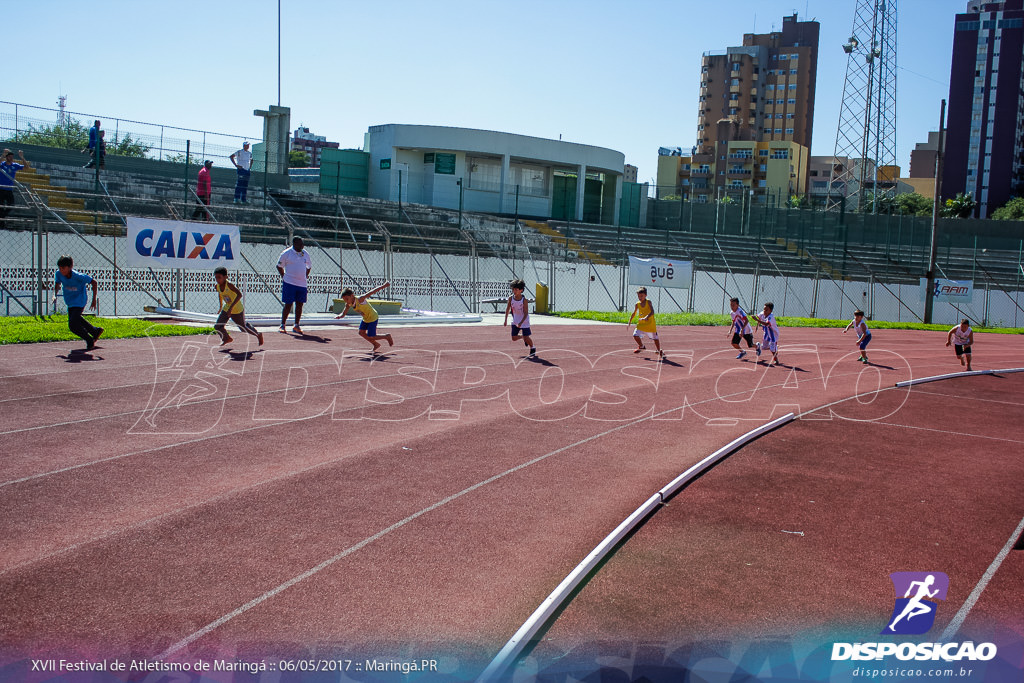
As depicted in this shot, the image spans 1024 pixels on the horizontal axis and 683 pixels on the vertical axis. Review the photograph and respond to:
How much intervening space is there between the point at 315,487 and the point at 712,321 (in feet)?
76.8

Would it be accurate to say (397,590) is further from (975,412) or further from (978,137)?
(978,137)

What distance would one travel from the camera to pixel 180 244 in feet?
61.8

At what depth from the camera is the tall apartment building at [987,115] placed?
10269 cm

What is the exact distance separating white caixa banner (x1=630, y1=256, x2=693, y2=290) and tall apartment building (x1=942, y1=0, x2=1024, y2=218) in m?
87.1

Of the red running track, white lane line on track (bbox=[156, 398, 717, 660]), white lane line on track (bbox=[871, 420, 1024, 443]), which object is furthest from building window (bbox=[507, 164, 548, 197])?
white lane line on track (bbox=[156, 398, 717, 660])

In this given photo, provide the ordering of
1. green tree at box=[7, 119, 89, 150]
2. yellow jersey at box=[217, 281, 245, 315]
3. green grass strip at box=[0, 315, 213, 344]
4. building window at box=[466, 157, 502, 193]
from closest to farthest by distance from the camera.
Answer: green grass strip at box=[0, 315, 213, 344]
yellow jersey at box=[217, 281, 245, 315]
green tree at box=[7, 119, 89, 150]
building window at box=[466, 157, 502, 193]

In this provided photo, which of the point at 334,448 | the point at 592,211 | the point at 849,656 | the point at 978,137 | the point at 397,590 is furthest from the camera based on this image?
the point at 978,137

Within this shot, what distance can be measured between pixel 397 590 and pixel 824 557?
3266 millimetres

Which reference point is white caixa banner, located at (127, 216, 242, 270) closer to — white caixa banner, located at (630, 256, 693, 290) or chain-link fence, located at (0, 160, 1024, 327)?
chain-link fence, located at (0, 160, 1024, 327)

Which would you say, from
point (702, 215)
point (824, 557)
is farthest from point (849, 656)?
point (702, 215)

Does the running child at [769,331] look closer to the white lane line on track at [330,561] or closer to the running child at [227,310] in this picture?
the white lane line on track at [330,561]

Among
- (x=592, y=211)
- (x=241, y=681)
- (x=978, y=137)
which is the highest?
(x=978, y=137)

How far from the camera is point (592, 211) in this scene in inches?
1972

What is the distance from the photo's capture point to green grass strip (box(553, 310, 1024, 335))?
27312mm
